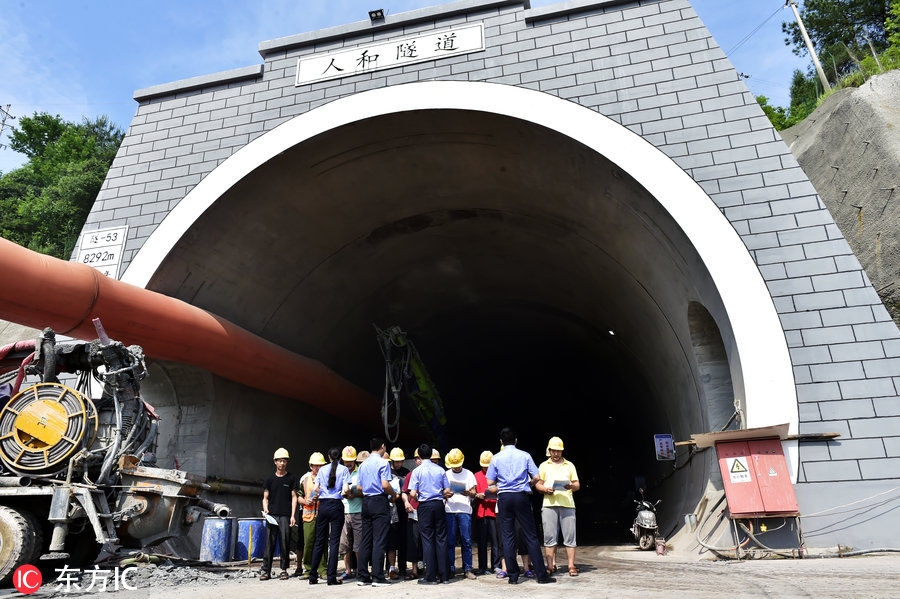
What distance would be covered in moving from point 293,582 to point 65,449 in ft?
8.99

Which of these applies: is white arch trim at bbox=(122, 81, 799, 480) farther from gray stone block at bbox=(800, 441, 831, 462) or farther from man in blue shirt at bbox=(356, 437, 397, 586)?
man in blue shirt at bbox=(356, 437, 397, 586)

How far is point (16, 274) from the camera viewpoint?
21.5ft

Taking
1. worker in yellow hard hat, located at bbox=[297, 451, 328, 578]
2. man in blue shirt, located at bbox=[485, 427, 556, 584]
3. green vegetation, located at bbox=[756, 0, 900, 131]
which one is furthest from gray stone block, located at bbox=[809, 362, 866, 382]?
green vegetation, located at bbox=[756, 0, 900, 131]

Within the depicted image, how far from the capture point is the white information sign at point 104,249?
393 inches

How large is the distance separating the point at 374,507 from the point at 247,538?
396 centimetres

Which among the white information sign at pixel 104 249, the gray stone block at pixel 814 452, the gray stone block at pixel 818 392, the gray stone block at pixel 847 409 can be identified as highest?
the white information sign at pixel 104 249

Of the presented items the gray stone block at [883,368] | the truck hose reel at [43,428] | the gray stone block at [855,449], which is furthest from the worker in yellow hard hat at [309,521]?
the gray stone block at [883,368]

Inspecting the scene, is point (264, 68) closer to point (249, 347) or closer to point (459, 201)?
point (459, 201)

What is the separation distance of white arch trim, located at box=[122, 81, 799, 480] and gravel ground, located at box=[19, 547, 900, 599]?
141 centimetres

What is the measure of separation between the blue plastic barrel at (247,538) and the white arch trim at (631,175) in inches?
156

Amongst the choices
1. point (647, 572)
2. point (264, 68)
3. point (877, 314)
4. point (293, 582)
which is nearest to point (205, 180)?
point (264, 68)

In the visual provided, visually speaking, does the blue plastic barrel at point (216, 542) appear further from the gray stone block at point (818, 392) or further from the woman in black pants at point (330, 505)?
the gray stone block at point (818, 392)

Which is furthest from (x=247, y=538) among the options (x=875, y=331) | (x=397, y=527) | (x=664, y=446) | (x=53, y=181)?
(x=53, y=181)

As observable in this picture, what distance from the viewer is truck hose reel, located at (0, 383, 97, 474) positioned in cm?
634
